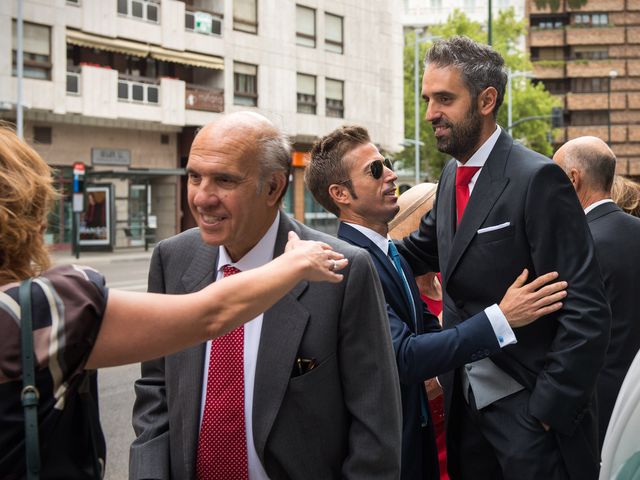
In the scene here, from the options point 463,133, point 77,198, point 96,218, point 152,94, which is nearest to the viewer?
point 463,133

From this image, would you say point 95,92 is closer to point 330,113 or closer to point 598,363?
point 330,113

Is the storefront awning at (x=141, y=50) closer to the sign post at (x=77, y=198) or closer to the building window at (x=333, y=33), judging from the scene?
the sign post at (x=77, y=198)

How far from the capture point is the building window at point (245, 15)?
37500mm

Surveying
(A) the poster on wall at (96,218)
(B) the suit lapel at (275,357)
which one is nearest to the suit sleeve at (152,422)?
(B) the suit lapel at (275,357)

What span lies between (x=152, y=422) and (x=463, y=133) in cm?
161

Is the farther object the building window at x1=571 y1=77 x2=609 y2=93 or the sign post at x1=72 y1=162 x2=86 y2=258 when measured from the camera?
the building window at x1=571 y1=77 x2=609 y2=93

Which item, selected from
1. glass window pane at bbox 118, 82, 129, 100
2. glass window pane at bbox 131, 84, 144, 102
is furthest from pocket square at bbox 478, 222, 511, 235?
glass window pane at bbox 131, 84, 144, 102

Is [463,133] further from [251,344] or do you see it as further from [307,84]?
[307,84]

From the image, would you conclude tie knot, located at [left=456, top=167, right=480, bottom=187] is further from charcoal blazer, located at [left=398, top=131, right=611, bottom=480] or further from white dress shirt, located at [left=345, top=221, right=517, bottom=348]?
white dress shirt, located at [left=345, top=221, right=517, bottom=348]

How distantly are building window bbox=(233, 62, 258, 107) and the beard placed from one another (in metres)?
34.7

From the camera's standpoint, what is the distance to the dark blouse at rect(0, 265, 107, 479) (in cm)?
179

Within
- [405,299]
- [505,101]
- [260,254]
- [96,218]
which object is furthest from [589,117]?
[260,254]

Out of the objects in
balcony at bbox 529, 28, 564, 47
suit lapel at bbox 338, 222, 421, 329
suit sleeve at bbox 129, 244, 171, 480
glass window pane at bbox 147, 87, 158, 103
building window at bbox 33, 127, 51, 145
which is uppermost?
balcony at bbox 529, 28, 564, 47

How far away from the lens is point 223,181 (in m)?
2.61
